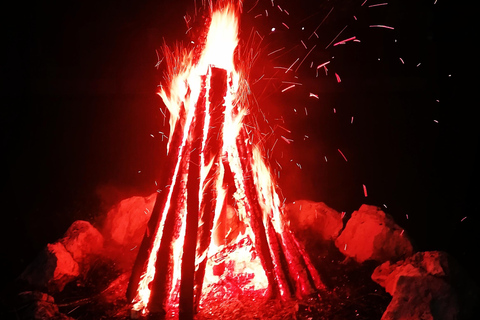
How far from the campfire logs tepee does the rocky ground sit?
23 cm

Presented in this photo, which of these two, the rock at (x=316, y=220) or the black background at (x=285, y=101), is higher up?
the black background at (x=285, y=101)

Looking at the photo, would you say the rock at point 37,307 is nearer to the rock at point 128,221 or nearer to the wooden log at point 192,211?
the wooden log at point 192,211

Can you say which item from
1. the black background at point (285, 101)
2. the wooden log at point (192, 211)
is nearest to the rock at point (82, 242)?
the black background at point (285, 101)

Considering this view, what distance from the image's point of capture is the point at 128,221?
4.39 meters

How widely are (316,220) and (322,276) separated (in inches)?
40.4

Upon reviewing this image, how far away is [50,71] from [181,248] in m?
5.37

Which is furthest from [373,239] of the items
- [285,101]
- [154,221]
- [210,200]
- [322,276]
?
[285,101]

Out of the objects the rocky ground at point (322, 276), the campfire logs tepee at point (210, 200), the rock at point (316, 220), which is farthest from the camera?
the rock at point (316, 220)

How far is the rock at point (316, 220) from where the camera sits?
14.6ft

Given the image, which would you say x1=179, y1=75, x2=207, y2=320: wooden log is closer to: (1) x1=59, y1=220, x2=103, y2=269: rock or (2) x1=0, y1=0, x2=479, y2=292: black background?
(1) x1=59, y1=220, x2=103, y2=269: rock

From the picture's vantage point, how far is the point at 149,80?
22.6 feet

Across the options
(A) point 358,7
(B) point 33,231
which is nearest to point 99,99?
(B) point 33,231

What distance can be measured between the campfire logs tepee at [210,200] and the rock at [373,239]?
2.32 ft

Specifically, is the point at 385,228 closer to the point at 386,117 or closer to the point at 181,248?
the point at 181,248
